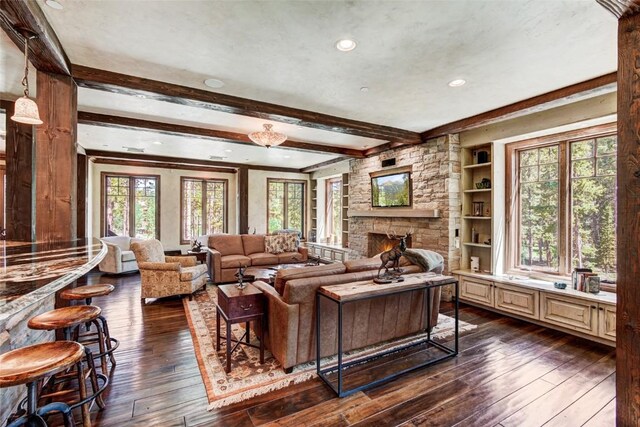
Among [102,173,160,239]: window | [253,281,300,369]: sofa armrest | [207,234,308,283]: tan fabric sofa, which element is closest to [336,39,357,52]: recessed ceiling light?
[253,281,300,369]: sofa armrest

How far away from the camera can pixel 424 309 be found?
3.35 meters

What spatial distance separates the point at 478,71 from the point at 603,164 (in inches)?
85.3

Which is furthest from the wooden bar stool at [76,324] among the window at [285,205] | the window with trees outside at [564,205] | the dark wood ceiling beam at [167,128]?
the window at [285,205]

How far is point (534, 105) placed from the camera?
3.53m

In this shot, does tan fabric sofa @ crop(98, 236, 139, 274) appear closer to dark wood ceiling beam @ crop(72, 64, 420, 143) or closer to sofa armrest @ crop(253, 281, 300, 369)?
dark wood ceiling beam @ crop(72, 64, 420, 143)

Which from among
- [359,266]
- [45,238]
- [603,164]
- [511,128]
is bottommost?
[359,266]

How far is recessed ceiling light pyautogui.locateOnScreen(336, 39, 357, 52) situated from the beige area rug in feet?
9.33

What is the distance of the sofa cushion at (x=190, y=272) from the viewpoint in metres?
4.64

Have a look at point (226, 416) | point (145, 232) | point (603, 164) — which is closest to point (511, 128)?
point (603, 164)

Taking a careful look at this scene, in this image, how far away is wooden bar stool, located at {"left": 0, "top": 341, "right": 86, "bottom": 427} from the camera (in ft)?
3.90

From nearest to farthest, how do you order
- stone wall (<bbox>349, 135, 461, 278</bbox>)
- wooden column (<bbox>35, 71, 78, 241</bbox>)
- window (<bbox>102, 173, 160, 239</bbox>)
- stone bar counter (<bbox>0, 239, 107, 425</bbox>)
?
1. stone bar counter (<bbox>0, 239, 107, 425</bbox>)
2. wooden column (<bbox>35, 71, 78, 241</bbox>)
3. stone wall (<bbox>349, 135, 461, 278</bbox>)
4. window (<bbox>102, 173, 160, 239</bbox>)

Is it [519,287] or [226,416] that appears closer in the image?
[226,416]

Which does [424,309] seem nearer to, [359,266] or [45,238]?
[359,266]

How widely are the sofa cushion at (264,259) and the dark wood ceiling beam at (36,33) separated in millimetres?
4166
